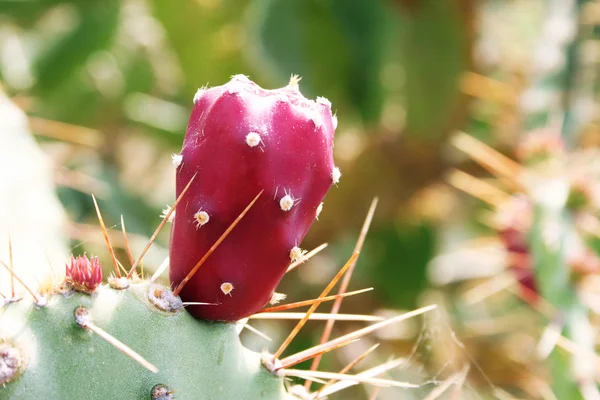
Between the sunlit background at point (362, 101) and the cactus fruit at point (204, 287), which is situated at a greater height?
the cactus fruit at point (204, 287)

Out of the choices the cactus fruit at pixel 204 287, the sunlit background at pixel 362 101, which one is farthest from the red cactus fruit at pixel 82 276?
the sunlit background at pixel 362 101

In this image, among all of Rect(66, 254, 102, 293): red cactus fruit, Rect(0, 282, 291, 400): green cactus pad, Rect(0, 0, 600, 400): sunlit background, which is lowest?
Rect(0, 0, 600, 400): sunlit background

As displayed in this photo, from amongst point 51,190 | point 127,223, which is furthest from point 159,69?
point 51,190

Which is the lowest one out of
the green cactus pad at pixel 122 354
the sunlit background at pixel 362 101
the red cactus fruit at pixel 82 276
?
the sunlit background at pixel 362 101

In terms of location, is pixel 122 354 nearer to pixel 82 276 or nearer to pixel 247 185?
pixel 82 276

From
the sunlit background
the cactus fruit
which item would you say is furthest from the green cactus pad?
the sunlit background

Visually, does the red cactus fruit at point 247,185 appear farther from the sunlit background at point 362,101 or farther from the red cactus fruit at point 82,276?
the sunlit background at point 362,101

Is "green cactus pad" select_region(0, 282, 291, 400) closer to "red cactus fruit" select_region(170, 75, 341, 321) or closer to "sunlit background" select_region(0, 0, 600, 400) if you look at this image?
"red cactus fruit" select_region(170, 75, 341, 321)

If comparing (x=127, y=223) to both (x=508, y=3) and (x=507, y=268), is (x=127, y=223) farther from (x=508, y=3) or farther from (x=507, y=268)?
(x=508, y=3)
